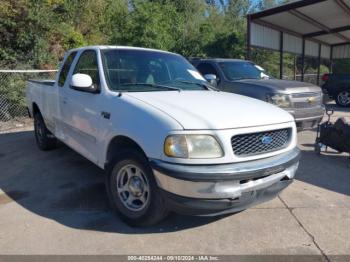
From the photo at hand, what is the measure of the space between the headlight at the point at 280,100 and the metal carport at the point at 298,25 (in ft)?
29.8

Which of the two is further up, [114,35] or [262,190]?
[114,35]

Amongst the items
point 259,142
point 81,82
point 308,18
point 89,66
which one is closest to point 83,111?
point 81,82

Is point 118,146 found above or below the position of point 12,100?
above

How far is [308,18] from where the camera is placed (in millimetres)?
18109

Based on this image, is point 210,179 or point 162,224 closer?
point 210,179

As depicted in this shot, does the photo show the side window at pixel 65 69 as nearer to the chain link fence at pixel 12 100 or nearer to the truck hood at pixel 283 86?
the truck hood at pixel 283 86

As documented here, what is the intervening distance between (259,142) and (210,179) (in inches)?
27.5

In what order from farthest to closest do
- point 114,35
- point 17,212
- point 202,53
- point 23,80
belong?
point 202,53 < point 114,35 < point 23,80 < point 17,212

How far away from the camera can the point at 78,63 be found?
18.0 ft

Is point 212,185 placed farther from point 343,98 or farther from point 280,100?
point 343,98

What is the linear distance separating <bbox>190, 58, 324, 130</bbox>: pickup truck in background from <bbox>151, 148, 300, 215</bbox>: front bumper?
3.46 m

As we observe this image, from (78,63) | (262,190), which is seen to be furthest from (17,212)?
(262,190)

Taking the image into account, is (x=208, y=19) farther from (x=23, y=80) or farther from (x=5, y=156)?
(x=5, y=156)

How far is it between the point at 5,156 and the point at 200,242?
490cm
